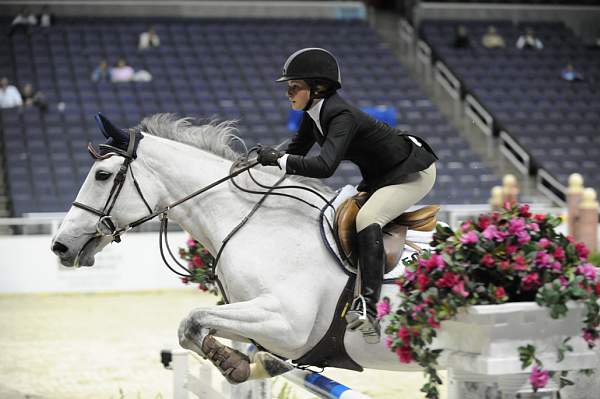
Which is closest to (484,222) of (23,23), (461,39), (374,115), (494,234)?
(494,234)

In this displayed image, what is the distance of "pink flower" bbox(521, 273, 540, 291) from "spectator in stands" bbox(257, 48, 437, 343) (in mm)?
918

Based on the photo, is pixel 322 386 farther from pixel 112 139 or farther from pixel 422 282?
pixel 112 139

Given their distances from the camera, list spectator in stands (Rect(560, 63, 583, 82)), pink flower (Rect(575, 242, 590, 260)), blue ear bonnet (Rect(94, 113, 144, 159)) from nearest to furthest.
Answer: pink flower (Rect(575, 242, 590, 260)) → blue ear bonnet (Rect(94, 113, 144, 159)) → spectator in stands (Rect(560, 63, 583, 82))

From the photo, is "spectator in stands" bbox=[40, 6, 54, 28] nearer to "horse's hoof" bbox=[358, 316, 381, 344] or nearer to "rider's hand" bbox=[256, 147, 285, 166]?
"rider's hand" bbox=[256, 147, 285, 166]

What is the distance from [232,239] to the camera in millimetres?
3828

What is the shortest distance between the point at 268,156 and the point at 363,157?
17.0 inches

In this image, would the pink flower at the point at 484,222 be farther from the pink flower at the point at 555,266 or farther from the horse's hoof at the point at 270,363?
the horse's hoof at the point at 270,363

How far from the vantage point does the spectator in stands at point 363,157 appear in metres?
3.61

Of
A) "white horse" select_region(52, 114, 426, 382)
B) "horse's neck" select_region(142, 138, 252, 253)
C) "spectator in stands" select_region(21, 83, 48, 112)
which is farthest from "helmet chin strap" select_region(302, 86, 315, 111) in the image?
"spectator in stands" select_region(21, 83, 48, 112)

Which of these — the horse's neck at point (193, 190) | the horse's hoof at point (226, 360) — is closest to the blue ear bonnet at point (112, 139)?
the horse's neck at point (193, 190)

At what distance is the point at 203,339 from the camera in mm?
3596

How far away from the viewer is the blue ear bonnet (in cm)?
394

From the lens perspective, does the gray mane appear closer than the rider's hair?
No

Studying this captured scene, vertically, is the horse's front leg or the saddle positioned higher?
the saddle
